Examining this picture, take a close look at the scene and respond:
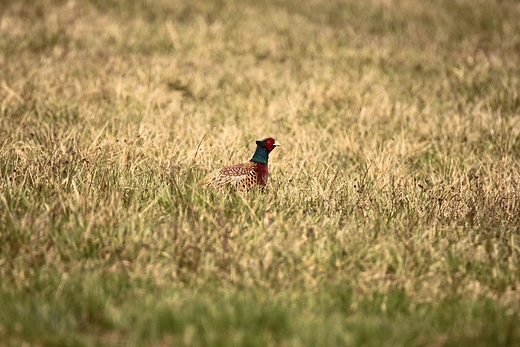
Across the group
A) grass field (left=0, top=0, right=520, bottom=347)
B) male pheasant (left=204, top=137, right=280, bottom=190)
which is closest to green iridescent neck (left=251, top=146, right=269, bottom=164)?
male pheasant (left=204, top=137, right=280, bottom=190)

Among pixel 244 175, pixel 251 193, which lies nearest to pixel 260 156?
pixel 244 175

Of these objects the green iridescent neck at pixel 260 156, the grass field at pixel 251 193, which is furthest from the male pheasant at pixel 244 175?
the grass field at pixel 251 193

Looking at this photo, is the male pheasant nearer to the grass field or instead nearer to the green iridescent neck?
the green iridescent neck

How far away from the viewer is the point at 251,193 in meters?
4.77

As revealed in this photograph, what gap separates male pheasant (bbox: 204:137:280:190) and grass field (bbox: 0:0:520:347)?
0.42 feet

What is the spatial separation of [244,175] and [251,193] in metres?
0.21

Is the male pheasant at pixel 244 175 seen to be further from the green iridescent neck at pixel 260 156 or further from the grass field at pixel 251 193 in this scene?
the grass field at pixel 251 193

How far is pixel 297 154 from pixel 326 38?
518 cm

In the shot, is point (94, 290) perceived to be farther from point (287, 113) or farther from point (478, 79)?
point (478, 79)

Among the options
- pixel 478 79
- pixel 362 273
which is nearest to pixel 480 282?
pixel 362 273

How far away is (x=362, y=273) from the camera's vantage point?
3.88m

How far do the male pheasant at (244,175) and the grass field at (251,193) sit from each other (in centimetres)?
13

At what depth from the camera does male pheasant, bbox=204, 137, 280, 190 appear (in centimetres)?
488

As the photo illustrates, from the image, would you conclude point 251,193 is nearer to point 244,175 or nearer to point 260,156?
point 244,175
